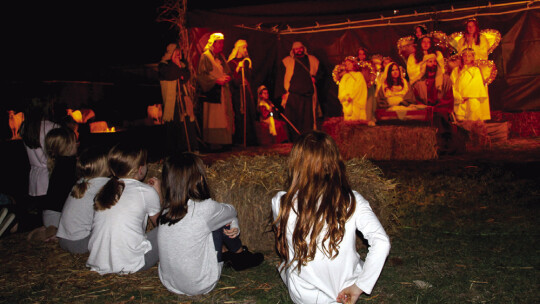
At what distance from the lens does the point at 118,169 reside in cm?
331

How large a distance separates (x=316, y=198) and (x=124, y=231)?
163 centimetres

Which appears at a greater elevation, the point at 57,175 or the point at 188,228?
the point at 57,175

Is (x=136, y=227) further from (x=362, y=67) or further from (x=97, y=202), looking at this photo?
(x=362, y=67)

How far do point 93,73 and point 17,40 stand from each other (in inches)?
104

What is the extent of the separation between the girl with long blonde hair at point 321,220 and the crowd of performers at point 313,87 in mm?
6278

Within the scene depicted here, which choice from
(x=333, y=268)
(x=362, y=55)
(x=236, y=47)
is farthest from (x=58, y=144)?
(x=362, y=55)

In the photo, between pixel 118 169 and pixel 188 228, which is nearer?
pixel 188 228

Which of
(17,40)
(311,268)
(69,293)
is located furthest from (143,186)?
(17,40)

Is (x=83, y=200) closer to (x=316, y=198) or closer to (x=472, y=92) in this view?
(x=316, y=198)

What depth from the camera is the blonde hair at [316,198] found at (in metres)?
2.17

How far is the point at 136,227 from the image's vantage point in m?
3.20

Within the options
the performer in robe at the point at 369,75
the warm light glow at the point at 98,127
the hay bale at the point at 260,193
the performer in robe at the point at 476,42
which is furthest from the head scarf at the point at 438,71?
the warm light glow at the point at 98,127

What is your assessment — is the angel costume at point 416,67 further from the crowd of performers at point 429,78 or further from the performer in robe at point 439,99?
the performer in robe at point 439,99

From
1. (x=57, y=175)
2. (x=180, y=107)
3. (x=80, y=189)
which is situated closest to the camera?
(x=80, y=189)
